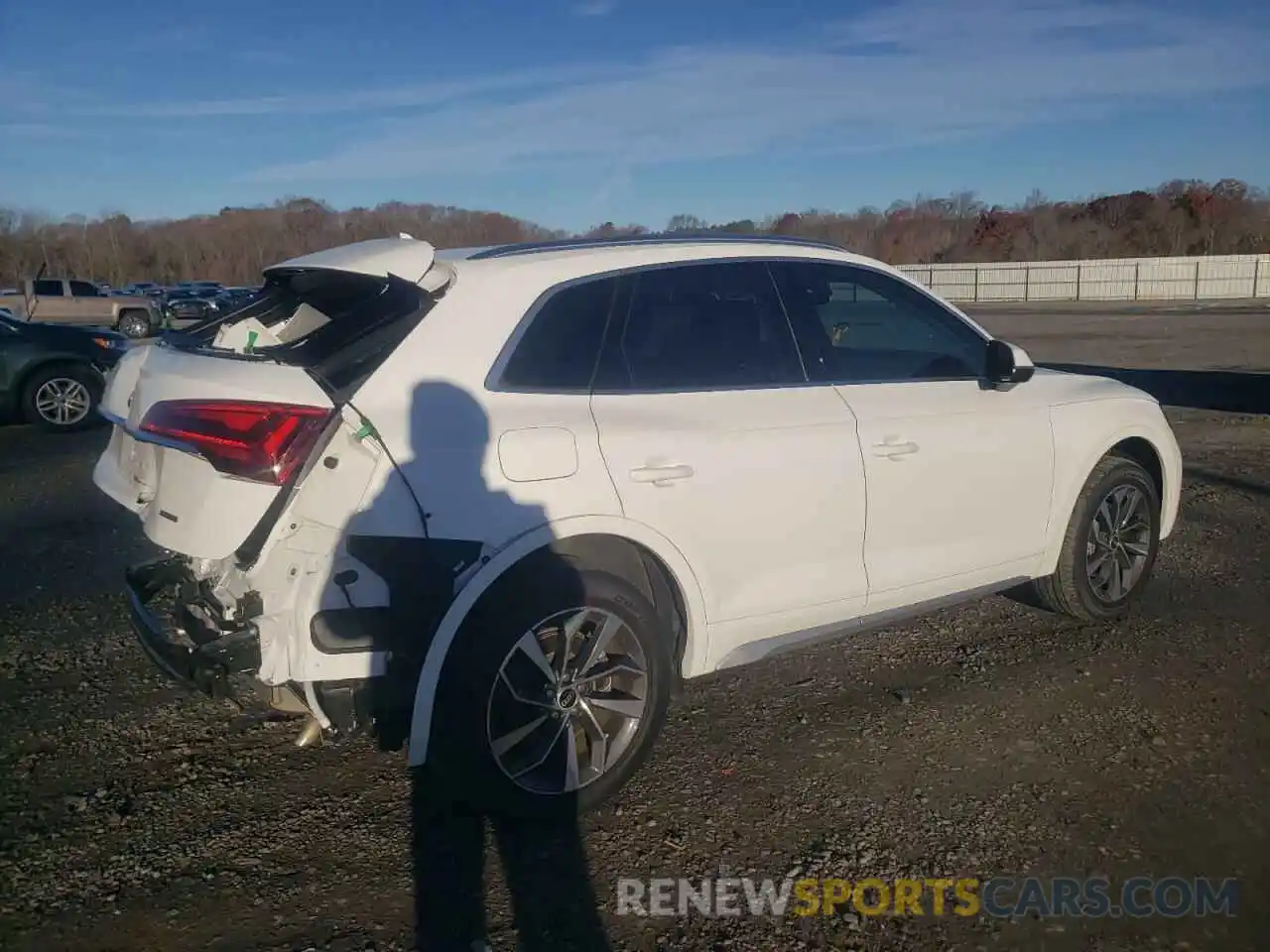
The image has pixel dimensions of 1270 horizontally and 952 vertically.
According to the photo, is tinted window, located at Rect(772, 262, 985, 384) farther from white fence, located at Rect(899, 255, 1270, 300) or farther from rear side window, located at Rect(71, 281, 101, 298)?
white fence, located at Rect(899, 255, 1270, 300)

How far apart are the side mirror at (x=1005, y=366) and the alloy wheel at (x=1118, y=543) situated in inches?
35.1

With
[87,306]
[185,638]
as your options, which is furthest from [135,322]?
[185,638]

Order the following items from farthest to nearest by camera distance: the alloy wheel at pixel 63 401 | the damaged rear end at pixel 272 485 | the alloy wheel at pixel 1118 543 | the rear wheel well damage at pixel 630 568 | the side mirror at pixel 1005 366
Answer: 1. the alloy wheel at pixel 63 401
2. the alloy wheel at pixel 1118 543
3. the side mirror at pixel 1005 366
4. the rear wheel well damage at pixel 630 568
5. the damaged rear end at pixel 272 485

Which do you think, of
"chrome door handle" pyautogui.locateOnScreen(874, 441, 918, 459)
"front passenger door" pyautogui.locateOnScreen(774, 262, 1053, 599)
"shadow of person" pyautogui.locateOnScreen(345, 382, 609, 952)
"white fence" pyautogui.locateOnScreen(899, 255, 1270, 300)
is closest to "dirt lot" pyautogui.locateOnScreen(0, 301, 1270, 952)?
"shadow of person" pyautogui.locateOnScreen(345, 382, 609, 952)

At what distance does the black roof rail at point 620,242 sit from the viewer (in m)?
3.88

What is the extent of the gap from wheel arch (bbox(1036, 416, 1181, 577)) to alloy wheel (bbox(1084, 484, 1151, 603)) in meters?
0.20

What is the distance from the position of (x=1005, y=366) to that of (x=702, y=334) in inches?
57.4

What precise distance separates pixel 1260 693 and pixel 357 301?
3.91m

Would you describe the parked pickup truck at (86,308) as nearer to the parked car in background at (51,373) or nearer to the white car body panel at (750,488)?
the parked car in background at (51,373)

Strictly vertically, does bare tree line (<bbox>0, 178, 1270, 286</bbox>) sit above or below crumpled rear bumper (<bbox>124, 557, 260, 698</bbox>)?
above

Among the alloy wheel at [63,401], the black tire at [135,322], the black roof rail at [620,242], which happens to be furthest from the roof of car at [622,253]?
the black tire at [135,322]

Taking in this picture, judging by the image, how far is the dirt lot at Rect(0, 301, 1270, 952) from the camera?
9.70ft

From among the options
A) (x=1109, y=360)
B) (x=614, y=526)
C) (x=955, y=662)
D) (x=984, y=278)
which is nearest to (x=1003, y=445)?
(x=955, y=662)

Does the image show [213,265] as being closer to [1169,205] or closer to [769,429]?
[1169,205]
